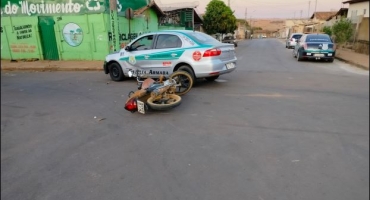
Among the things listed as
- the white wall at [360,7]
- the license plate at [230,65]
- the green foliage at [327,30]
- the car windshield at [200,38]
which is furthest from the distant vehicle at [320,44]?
the car windshield at [200,38]

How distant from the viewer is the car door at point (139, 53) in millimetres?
8419

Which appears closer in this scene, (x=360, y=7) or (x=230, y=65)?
(x=360, y=7)

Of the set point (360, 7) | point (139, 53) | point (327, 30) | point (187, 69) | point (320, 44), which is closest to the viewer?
point (360, 7)

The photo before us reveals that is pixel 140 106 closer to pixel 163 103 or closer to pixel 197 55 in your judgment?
pixel 163 103

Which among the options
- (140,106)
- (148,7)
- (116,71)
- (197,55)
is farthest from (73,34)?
(140,106)

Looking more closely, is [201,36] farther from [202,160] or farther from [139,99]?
[202,160]

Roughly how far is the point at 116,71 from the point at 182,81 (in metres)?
3.01

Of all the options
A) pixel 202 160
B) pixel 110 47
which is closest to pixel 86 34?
pixel 110 47

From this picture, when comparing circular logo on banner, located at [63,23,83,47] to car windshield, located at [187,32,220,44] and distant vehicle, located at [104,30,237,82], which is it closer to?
distant vehicle, located at [104,30,237,82]

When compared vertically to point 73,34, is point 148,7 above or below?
above

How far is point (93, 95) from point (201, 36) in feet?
11.1

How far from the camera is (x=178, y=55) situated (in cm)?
789

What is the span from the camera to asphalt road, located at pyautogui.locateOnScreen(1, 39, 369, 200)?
9.02 feet

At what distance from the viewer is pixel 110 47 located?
1495 centimetres
